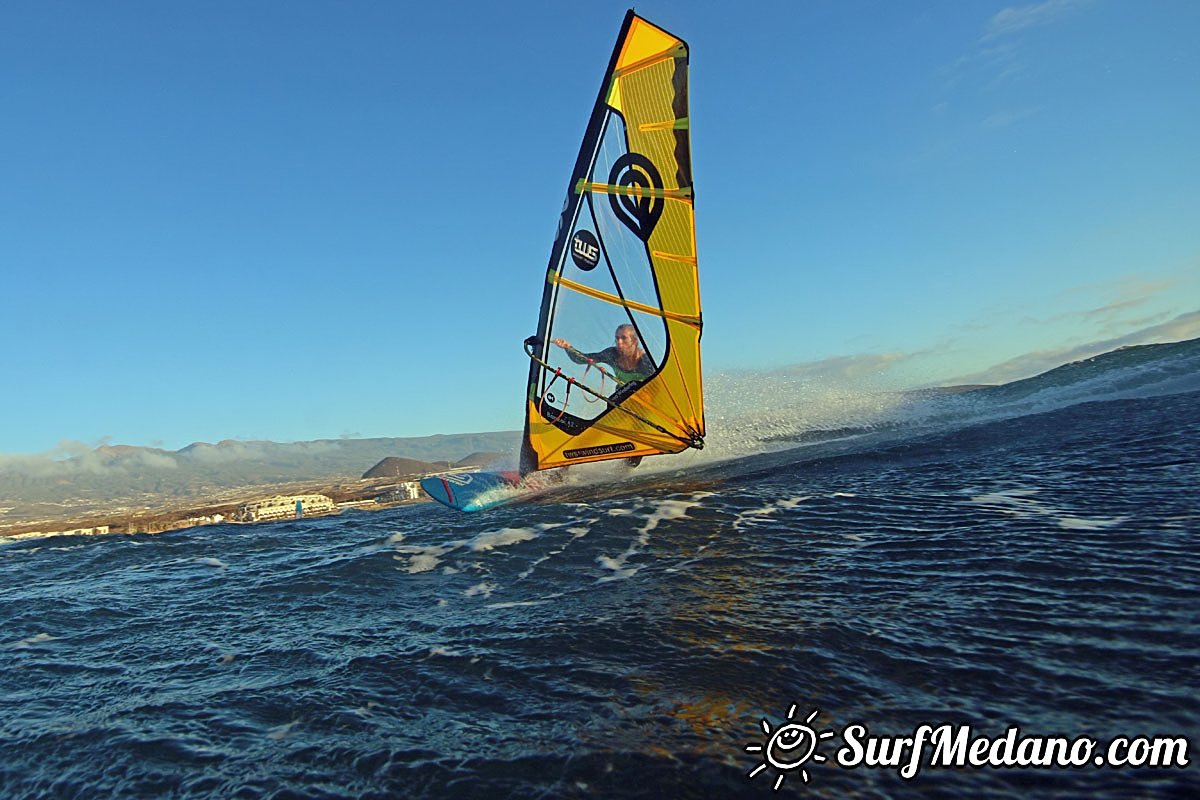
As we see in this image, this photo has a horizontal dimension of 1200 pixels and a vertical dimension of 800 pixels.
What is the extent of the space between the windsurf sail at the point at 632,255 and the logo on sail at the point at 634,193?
1.2 inches

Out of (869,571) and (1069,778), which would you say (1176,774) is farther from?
(869,571)

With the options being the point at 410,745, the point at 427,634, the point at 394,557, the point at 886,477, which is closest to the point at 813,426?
the point at 886,477

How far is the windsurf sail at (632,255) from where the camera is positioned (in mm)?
17609

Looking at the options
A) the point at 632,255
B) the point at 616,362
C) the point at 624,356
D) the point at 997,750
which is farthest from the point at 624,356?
the point at 997,750

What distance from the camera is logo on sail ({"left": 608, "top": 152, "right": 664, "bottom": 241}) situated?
17703 mm

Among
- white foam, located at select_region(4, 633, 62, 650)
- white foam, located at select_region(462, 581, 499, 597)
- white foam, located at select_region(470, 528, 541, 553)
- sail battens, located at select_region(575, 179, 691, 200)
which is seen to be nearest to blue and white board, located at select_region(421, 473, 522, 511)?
white foam, located at select_region(470, 528, 541, 553)

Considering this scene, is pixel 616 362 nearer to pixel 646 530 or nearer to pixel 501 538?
pixel 501 538

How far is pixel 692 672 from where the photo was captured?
5.40 m

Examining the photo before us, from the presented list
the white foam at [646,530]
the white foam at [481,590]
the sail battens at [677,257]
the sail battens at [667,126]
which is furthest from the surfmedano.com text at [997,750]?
the sail battens at [667,126]

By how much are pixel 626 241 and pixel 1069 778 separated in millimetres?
15955

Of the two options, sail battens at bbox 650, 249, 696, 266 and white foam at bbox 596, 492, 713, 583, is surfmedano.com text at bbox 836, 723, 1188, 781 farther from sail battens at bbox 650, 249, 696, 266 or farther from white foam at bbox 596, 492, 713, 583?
sail battens at bbox 650, 249, 696, 266

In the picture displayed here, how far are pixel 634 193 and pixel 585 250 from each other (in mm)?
2186

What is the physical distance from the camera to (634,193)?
17.7 m

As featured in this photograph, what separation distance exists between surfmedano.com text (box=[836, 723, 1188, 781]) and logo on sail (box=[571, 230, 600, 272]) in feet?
50.0
